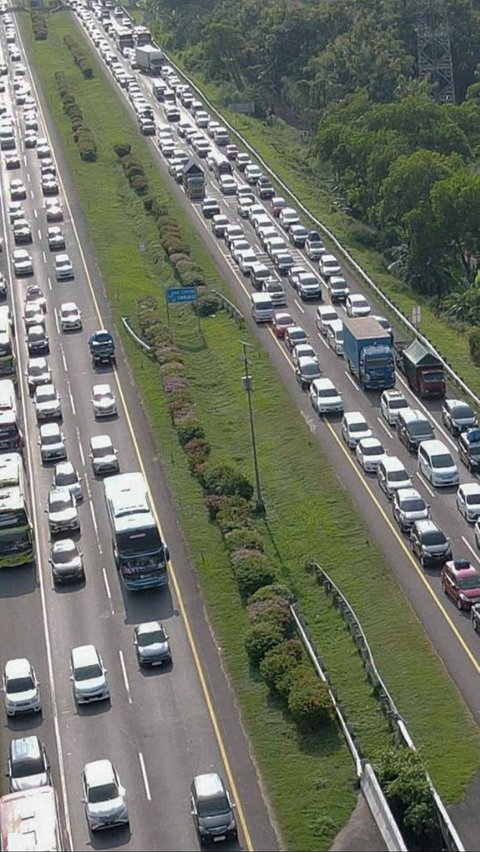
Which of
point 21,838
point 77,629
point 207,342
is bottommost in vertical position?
point 207,342

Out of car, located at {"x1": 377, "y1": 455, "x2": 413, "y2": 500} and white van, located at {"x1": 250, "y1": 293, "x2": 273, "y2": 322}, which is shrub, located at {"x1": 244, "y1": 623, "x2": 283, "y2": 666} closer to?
car, located at {"x1": 377, "y1": 455, "x2": 413, "y2": 500}

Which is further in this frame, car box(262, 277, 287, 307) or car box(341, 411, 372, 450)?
car box(262, 277, 287, 307)

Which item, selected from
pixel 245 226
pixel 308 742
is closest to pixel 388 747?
pixel 308 742

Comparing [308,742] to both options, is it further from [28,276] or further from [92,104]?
[92,104]

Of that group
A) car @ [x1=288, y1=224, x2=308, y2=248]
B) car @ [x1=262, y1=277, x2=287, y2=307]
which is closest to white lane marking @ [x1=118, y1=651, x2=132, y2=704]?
car @ [x1=262, y1=277, x2=287, y2=307]

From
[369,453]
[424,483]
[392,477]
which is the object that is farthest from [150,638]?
[369,453]

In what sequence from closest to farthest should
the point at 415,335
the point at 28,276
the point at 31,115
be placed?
1. the point at 415,335
2. the point at 28,276
3. the point at 31,115

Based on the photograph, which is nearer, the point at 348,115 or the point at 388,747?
the point at 388,747

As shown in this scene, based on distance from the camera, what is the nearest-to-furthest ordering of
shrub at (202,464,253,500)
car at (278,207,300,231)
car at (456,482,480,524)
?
car at (456,482,480,524) → shrub at (202,464,253,500) → car at (278,207,300,231)

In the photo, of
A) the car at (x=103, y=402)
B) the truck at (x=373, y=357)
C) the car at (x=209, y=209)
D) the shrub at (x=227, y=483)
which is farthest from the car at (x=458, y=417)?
the car at (x=209, y=209)
